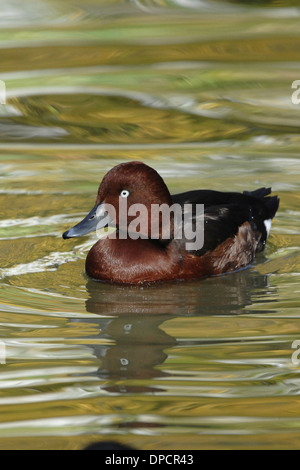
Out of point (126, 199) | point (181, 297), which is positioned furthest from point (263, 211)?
point (181, 297)

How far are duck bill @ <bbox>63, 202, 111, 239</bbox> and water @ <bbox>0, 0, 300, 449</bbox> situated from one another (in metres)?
0.42

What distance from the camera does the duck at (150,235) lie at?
7.45 meters

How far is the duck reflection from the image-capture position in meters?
5.69

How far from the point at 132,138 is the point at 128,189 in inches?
144

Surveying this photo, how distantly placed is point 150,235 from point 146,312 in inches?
40.0

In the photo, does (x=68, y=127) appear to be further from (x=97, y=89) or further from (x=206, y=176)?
(x=206, y=176)

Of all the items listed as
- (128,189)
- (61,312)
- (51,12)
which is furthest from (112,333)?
(51,12)

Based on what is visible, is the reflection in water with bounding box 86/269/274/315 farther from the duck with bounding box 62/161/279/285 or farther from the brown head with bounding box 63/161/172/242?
the brown head with bounding box 63/161/172/242

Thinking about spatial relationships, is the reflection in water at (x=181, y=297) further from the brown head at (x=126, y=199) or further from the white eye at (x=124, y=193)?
the white eye at (x=124, y=193)

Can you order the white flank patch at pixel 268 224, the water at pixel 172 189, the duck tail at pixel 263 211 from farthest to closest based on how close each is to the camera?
the white flank patch at pixel 268 224
the duck tail at pixel 263 211
the water at pixel 172 189

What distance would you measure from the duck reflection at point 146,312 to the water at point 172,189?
19 millimetres

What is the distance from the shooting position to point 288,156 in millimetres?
10438

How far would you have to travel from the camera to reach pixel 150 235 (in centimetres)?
768

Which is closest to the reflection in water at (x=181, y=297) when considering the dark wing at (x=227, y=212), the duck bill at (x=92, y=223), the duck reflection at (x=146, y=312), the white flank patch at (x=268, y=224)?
the duck reflection at (x=146, y=312)
